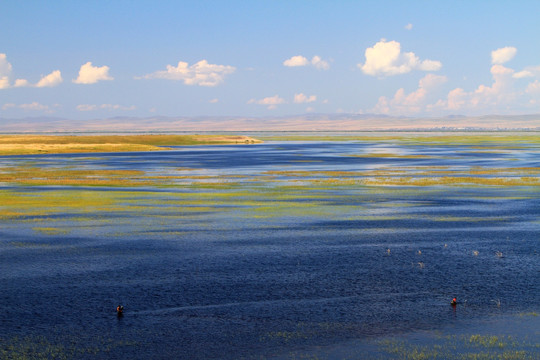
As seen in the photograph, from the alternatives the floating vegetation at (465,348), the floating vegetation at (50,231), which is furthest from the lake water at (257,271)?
the floating vegetation at (465,348)

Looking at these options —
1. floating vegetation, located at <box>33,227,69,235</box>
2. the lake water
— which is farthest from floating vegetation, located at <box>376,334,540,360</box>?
floating vegetation, located at <box>33,227,69,235</box>

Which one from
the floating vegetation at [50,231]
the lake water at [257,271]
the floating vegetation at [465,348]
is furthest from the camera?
the floating vegetation at [50,231]

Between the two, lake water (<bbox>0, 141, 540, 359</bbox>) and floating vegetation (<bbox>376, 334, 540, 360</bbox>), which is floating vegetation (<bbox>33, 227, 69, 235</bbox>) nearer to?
lake water (<bbox>0, 141, 540, 359</bbox>)

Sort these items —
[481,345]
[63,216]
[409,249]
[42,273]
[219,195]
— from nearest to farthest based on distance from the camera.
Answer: [481,345] < [42,273] < [409,249] < [63,216] < [219,195]

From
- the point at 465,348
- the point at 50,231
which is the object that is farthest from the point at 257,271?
the point at 50,231

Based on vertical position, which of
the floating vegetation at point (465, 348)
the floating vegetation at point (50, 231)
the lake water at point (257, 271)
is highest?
the floating vegetation at point (50, 231)

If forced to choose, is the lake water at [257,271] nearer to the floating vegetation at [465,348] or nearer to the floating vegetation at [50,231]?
the floating vegetation at [50,231]

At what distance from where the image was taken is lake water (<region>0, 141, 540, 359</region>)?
74.7 feet

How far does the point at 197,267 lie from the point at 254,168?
58919mm

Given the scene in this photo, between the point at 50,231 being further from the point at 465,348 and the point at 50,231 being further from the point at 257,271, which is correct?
the point at 465,348

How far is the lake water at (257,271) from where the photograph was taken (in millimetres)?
22766

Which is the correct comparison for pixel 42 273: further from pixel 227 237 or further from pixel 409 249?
pixel 409 249

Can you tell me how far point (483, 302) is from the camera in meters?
26.0

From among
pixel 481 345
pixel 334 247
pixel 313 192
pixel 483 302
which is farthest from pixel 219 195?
pixel 481 345
